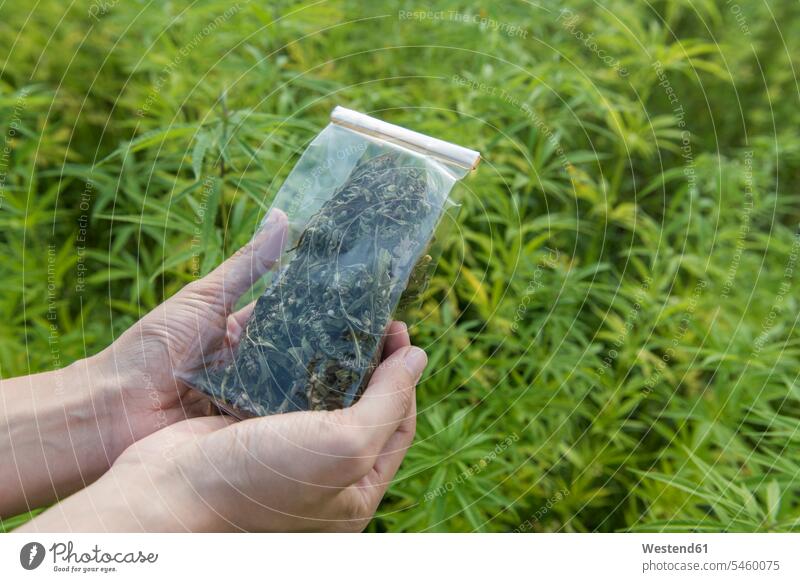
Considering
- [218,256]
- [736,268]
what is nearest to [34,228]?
[218,256]

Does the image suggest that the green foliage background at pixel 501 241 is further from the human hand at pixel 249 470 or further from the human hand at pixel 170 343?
the human hand at pixel 249 470

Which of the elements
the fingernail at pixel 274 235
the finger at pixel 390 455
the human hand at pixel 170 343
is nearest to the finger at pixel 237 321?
the human hand at pixel 170 343

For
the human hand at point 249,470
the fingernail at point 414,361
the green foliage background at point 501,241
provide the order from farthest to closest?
the green foliage background at point 501,241 < the fingernail at point 414,361 < the human hand at point 249,470

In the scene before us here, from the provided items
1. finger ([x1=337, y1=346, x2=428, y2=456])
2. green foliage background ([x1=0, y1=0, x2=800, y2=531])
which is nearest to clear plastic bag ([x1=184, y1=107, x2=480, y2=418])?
finger ([x1=337, y1=346, x2=428, y2=456])

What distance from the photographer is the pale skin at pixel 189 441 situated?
4.21 ft

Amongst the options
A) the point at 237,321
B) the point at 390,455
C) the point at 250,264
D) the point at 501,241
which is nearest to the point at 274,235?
the point at 250,264

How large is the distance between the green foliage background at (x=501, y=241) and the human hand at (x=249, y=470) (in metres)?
0.36

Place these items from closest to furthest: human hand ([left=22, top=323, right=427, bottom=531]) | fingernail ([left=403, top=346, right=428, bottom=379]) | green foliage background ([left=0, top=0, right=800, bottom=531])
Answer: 1. human hand ([left=22, top=323, right=427, bottom=531])
2. fingernail ([left=403, top=346, right=428, bottom=379])
3. green foliage background ([left=0, top=0, right=800, bottom=531])

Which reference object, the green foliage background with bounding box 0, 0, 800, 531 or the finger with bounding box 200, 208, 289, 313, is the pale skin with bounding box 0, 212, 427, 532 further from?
the green foliage background with bounding box 0, 0, 800, 531

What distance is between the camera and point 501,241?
2.18 metres

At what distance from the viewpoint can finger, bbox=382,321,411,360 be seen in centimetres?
→ 148

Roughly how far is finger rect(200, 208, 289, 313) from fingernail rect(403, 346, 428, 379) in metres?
0.37
